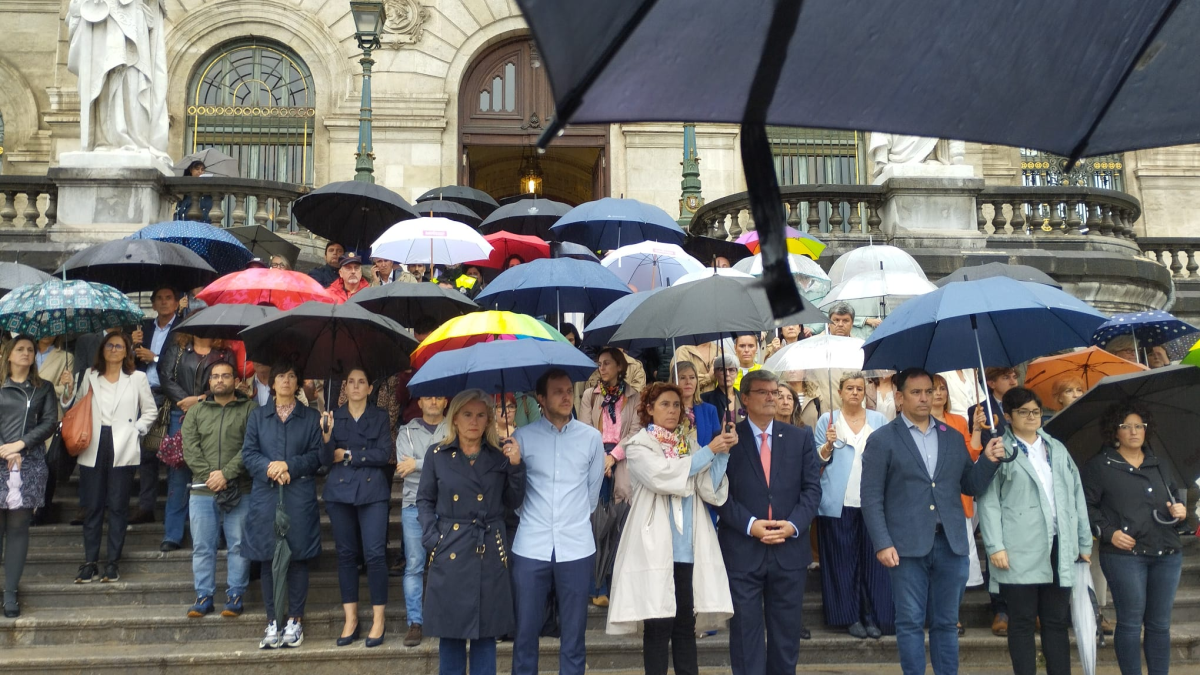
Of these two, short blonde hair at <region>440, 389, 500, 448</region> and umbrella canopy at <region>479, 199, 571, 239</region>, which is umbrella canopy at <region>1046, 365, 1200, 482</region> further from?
umbrella canopy at <region>479, 199, 571, 239</region>

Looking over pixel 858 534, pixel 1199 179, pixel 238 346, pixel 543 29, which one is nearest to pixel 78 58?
pixel 238 346

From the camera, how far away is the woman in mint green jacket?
658 cm

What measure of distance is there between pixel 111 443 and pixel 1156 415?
7603 millimetres

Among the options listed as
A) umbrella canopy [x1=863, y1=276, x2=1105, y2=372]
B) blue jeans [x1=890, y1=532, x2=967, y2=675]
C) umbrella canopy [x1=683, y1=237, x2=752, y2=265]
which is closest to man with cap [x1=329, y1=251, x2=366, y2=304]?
umbrella canopy [x1=683, y1=237, x2=752, y2=265]

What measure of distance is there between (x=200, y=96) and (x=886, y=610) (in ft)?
57.3

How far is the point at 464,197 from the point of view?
15.8m

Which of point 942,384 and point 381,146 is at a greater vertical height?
point 381,146

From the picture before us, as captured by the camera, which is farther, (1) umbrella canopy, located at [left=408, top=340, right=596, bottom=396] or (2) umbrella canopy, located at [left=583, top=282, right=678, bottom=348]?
(2) umbrella canopy, located at [left=583, top=282, right=678, bottom=348]

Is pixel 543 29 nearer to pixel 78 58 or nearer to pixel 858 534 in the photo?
pixel 858 534

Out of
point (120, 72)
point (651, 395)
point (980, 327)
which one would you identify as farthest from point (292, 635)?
point (120, 72)

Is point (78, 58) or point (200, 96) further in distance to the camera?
point (200, 96)

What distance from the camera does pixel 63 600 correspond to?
8.34 metres

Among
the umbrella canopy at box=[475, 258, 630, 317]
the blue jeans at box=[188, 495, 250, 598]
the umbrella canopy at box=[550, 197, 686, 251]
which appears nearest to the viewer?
the blue jeans at box=[188, 495, 250, 598]

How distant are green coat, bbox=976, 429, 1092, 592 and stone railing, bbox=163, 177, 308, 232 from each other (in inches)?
424
